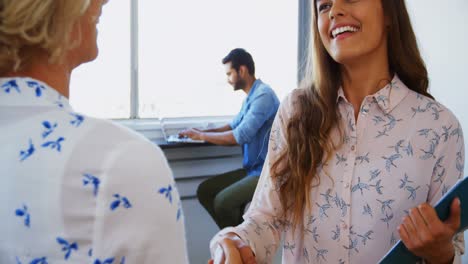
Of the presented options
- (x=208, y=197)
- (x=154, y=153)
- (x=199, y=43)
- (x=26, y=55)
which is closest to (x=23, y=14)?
(x=26, y=55)

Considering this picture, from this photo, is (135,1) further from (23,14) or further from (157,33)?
(23,14)

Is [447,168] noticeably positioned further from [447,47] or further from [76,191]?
[447,47]

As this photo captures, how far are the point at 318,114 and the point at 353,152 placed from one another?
0.14 meters

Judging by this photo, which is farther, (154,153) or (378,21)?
(378,21)

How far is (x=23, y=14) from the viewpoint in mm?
528

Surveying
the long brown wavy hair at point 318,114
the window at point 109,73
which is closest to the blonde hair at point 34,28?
the long brown wavy hair at point 318,114

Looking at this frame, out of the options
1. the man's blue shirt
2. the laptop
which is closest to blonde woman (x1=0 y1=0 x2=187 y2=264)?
the man's blue shirt

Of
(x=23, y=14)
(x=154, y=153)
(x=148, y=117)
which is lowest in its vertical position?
(x=148, y=117)

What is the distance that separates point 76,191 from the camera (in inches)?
19.9

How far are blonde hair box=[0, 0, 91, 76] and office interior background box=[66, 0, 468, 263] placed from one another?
2914 mm

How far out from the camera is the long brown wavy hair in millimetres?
1167

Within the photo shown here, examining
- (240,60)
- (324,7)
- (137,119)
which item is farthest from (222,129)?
(324,7)

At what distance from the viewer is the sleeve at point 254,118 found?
339 cm

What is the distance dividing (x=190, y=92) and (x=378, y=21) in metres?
2.78
